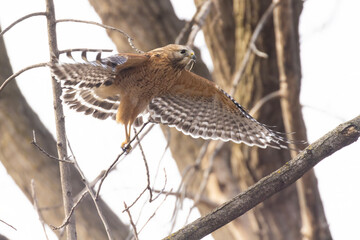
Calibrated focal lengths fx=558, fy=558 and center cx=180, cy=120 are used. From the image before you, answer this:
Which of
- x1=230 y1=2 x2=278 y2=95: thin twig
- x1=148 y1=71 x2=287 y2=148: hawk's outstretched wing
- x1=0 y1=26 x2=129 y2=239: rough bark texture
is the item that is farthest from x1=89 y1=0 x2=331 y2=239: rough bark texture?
x1=0 y1=26 x2=129 y2=239: rough bark texture

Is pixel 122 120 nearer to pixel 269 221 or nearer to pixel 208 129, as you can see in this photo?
pixel 208 129

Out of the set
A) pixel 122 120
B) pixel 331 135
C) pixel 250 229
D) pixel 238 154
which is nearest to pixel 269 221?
pixel 250 229

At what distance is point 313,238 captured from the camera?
533 centimetres

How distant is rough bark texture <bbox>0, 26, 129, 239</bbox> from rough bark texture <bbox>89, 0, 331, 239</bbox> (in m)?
1.28

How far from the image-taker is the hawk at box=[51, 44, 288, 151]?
4250 millimetres

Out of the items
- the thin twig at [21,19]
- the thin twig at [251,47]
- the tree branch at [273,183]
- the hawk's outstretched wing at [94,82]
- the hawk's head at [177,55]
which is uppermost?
the thin twig at [251,47]

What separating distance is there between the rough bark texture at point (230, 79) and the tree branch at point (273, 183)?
2857 millimetres

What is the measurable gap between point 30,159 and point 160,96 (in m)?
1.62

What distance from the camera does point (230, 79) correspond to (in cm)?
616

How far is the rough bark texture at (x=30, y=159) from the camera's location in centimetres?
564

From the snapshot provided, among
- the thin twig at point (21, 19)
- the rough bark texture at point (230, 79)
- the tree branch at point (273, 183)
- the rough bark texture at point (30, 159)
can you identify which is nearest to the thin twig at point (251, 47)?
the rough bark texture at point (230, 79)

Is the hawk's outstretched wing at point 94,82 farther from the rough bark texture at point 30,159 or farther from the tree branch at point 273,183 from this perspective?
the tree branch at point 273,183

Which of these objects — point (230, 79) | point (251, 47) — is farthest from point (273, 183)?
point (230, 79)

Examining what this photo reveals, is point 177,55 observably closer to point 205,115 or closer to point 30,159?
point 205,115
